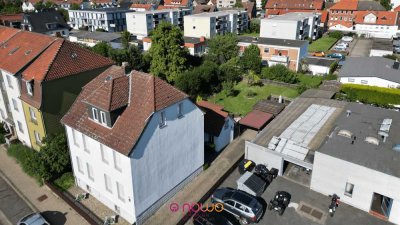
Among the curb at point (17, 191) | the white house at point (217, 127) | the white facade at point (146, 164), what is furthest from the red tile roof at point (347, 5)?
the curb at point (17, 191)

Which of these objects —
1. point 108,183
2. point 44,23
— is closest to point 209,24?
point 44,23

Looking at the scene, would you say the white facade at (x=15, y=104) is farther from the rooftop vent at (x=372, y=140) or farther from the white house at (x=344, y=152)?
the rooftop vent at (x=372, y=140)

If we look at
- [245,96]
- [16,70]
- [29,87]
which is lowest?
[245,96]

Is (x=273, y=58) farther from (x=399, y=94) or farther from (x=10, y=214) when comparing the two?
(x=10, y=214)

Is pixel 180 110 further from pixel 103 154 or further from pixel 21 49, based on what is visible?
pixel 21 49

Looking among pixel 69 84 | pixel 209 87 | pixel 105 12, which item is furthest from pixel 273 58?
pixel 105 12

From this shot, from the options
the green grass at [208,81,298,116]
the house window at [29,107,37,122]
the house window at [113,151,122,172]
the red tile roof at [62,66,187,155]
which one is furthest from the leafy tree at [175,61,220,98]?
the house window at [113,151,122,172]

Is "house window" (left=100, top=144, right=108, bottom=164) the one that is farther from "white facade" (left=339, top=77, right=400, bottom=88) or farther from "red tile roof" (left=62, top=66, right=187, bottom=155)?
"white facade" (left=339, top=77, right=400, bottom=88)
